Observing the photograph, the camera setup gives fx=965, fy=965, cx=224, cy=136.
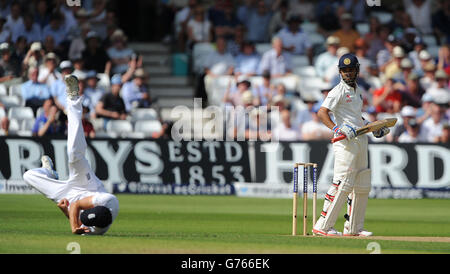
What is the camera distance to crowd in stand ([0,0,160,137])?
17750mm

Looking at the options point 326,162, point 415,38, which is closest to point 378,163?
point 326,162

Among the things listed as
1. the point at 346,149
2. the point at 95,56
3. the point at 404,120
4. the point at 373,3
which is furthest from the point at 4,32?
the point at 346,149

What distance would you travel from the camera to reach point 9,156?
653 inches

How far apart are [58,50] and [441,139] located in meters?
7.65

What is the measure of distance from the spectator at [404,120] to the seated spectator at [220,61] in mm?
3699

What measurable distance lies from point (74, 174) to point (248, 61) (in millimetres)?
10523

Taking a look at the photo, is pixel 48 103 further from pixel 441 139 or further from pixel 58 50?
pixel 441 139

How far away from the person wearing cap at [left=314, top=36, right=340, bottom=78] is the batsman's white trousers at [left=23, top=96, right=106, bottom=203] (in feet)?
34.0

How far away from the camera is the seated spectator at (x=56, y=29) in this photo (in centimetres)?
1956

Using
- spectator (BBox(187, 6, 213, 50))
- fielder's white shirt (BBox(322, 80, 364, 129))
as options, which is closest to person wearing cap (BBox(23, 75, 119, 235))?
fielder's white shirt (BBox(322, 80, 364, 129))

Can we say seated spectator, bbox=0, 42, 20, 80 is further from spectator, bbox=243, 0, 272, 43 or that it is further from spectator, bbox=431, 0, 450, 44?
spectator, bbox=431, 0, 450, 44

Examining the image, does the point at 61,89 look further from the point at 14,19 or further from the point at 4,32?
the point at 14,19

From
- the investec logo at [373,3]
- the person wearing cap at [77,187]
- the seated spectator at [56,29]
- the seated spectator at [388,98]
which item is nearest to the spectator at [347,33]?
the investec logo at [373,3]

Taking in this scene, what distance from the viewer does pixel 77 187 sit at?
9641 mm
